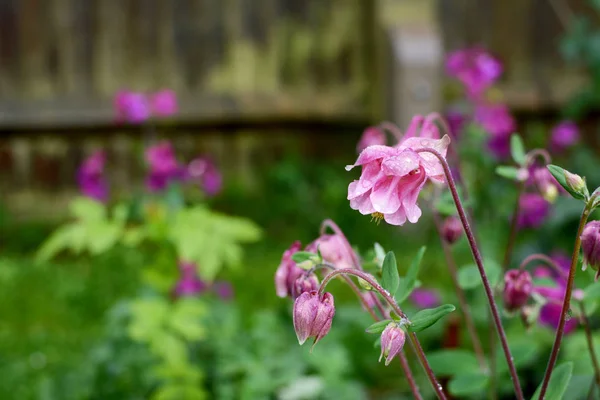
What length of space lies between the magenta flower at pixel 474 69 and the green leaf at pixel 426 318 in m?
1.58

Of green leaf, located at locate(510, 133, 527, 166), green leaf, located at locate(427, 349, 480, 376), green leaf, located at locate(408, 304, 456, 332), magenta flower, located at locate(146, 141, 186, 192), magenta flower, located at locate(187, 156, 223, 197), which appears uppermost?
green leaf, located at locate(510, 133, 527, 166)

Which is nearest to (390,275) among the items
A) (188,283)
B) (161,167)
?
(161,167)

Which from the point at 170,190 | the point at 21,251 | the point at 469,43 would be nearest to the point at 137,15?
the point at 21,251

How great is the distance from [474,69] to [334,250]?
1483 millimetres

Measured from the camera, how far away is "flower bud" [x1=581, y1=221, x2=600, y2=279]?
892mm

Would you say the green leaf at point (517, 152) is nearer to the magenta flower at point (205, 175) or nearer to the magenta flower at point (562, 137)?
the magenta flower at point (205, 175)

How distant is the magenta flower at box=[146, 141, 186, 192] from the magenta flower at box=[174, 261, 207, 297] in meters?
0.24

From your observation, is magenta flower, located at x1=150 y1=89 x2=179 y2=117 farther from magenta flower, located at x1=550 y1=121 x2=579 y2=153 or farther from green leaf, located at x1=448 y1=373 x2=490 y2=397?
magenta flower, located at x1=550 y1=121 x2=579 y2=153

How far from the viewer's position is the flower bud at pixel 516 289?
1.14 metres

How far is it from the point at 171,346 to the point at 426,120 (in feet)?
3.00

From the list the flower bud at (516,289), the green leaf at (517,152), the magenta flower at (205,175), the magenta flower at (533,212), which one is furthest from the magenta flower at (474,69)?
the flower bud at (516,289)

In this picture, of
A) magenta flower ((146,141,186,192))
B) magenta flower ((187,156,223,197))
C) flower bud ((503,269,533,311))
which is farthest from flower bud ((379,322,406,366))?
magenta flower ((187,156,223,197))

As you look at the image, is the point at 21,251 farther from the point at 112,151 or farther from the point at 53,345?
the point at 53,345

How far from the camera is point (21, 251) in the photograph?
168 inches
